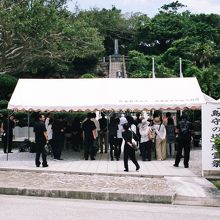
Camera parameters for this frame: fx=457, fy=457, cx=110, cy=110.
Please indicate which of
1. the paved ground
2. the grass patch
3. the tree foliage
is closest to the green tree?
the tree foliage

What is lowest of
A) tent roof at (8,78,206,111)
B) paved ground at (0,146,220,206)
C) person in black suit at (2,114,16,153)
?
paved ground at (0,146,220,206)

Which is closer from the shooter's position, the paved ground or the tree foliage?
the paved ground

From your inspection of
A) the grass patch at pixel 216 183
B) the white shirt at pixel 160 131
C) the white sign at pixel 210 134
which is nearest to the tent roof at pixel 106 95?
the white shirt at pixel 160 131

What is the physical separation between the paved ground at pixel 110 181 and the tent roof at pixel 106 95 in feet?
6.92

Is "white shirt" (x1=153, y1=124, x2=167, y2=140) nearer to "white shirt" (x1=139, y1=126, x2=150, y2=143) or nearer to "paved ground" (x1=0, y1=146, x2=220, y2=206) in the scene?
"white shirt" (x1=139, y1=126, x2=150, y2=143)

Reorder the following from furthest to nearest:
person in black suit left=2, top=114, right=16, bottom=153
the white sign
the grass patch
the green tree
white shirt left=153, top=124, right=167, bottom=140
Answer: the green tree < person in black suit left=2, top=114, right=16, bottom=153 < white shirt left=153, top=124, right=167, bottom=140 < the white sign < the grass patch

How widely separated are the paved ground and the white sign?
0.52 metres

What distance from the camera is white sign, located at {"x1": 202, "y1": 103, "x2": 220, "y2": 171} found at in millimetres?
13250

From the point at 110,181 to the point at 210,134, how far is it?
3367 millimetres

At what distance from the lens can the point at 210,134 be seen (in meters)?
13.4

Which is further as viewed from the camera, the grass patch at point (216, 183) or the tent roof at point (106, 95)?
the tent roof at point (106, 95)

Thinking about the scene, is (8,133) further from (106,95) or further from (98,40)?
(98,40)

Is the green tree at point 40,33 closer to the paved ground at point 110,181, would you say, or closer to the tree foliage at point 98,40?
the tree foliage at point 98,40

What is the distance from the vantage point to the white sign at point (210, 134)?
13.2 metres
